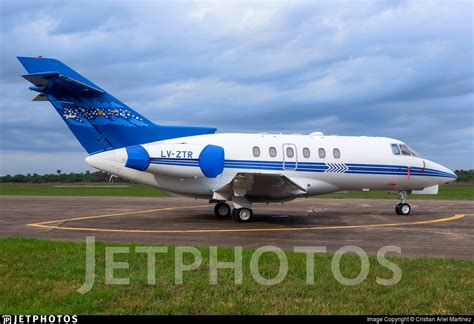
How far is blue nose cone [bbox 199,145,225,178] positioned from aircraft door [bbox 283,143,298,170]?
252 cm

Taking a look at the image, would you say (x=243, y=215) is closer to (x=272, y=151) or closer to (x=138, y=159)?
(x=272, y=151)

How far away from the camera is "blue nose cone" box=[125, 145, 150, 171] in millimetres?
16031

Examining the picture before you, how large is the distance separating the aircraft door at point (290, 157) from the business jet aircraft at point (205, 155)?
0.04 metres

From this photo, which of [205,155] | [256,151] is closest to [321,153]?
[256,151]

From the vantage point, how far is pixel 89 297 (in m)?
6.02

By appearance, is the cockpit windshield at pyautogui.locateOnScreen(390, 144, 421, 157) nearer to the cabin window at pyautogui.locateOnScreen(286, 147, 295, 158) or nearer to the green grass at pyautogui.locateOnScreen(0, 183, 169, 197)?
the cabin window at pyautogui.locateOnScreen(286, 147, 295, 158)

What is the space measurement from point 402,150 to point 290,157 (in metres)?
5.59

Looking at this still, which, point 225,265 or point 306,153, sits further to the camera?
point 306,153

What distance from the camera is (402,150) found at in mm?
20469

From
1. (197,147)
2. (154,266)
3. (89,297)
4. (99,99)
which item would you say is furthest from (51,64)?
(89,297)

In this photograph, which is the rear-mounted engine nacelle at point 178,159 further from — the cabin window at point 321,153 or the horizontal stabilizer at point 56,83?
the cabin window at point 321,153

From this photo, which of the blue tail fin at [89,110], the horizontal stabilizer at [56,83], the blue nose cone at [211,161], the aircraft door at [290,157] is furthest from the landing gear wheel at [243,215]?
the horizontal stabilizer at [56,83]

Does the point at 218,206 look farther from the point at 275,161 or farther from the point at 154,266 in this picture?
the point at 154,266

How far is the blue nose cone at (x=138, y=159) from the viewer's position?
631 inches
